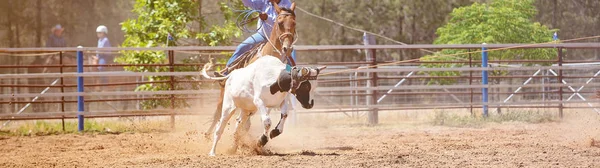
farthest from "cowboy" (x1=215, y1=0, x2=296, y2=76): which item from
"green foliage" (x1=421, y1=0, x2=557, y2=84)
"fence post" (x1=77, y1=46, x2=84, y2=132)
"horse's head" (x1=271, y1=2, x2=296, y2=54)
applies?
"green foliage" (x1=421, y1=0, x2=557, y2=84)

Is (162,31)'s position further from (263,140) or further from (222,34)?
(263,140)

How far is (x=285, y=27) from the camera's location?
9.03 m

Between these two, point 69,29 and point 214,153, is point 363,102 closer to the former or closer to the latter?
point 69,29

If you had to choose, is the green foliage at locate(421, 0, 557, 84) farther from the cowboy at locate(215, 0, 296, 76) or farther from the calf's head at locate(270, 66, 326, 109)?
the calf's head at locate(270, 66, 326, 109)

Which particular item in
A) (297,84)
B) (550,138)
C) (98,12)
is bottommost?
(550,138)

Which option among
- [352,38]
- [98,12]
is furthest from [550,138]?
[98,12]

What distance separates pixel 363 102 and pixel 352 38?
520 cm

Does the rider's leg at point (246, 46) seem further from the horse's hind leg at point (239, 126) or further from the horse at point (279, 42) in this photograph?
the horse's hind leg at point (239, 126)

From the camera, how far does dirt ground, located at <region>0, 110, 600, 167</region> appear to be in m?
8.05

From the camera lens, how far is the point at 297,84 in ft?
28.0

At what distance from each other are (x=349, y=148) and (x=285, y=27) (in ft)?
5.86

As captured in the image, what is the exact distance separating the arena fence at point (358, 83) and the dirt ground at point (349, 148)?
2.37 ft

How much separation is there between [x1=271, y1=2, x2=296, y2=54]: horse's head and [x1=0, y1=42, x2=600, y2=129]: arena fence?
3.44ft

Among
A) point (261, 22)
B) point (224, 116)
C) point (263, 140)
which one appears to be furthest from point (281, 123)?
point (261, 22)
